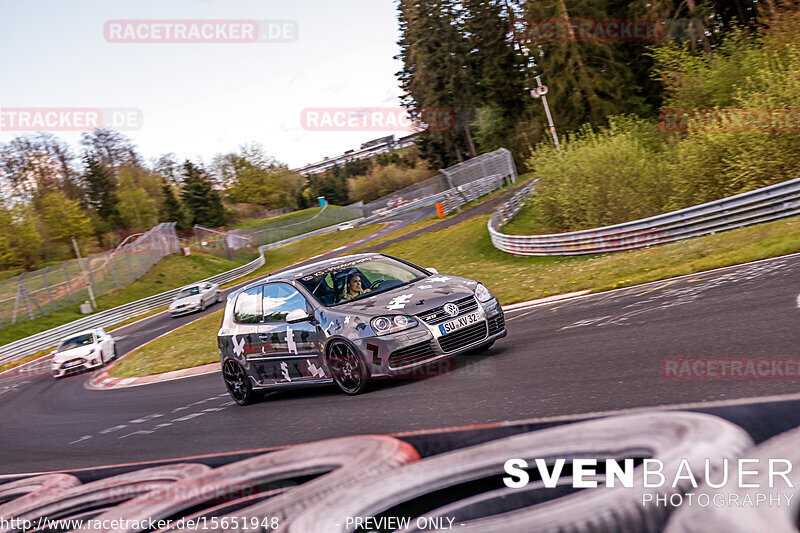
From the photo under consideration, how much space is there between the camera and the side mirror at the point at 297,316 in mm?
8609

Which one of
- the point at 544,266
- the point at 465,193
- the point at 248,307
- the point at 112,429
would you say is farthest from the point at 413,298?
the point at 465,193

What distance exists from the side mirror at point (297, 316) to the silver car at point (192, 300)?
95.7ft

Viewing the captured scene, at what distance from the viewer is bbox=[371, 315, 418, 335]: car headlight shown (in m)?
7.85

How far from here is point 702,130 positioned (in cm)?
2122

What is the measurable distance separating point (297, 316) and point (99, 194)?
85.4 meters

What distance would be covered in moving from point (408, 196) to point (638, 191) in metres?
46.0

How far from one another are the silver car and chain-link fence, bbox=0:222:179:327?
1185cm

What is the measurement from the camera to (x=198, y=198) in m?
95.9

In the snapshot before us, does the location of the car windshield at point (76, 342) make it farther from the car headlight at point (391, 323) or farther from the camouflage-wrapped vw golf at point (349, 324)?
the car headlight at point (391, 323)

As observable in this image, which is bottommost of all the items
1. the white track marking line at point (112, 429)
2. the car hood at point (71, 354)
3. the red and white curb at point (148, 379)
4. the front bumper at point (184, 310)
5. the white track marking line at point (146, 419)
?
the front bumper at point (184, 310)

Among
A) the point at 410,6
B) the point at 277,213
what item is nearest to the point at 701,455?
the point at 410,6

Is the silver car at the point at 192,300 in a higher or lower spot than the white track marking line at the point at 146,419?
lower

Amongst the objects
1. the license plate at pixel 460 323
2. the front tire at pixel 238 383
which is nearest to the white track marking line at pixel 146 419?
the front tire at pixel 238 383

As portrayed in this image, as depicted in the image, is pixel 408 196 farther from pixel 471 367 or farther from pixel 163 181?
pixel 471 367
